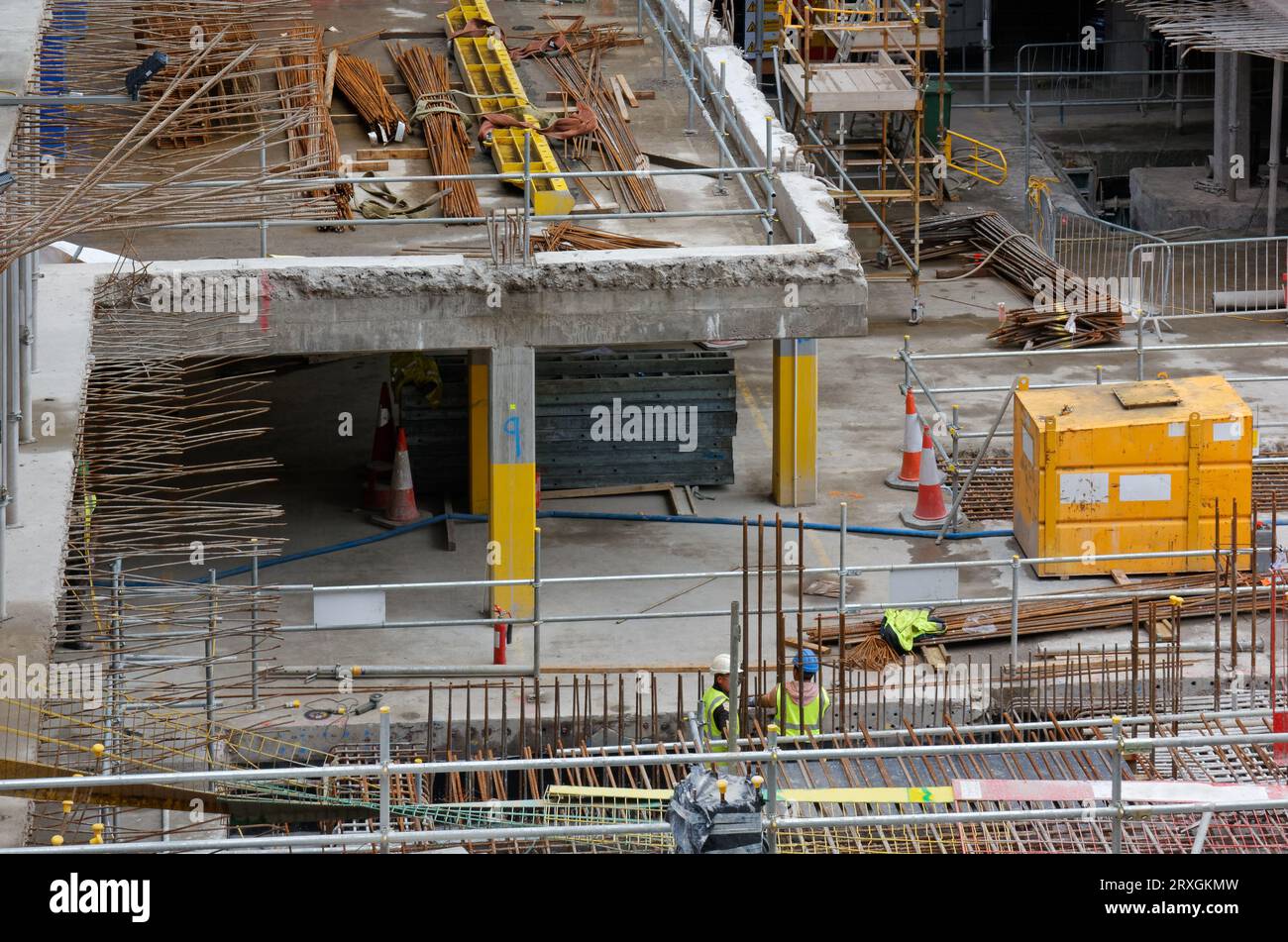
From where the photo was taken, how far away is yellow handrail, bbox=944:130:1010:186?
3378cm

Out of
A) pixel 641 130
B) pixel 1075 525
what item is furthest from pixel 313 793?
pixel 641 130

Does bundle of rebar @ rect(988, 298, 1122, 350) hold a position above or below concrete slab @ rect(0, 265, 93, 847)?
above

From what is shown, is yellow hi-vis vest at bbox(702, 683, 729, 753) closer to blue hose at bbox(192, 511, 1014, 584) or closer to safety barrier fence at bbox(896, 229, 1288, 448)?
blue hose at bbox(192, 511, 1014, 584)

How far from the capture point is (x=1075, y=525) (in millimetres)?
19938

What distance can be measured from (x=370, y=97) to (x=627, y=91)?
3188 mm

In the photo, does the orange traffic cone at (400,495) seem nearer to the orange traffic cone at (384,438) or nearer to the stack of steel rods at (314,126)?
the orange traffic cone at (384,438)

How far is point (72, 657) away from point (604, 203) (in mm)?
6870

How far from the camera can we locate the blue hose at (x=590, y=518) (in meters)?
20.8

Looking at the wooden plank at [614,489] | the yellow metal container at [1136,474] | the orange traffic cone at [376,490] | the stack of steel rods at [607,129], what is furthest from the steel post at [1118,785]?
the orange traffic cone at [376,490]

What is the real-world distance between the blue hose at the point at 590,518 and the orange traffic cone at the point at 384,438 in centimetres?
92

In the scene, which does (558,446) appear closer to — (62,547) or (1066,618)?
(1066,618)

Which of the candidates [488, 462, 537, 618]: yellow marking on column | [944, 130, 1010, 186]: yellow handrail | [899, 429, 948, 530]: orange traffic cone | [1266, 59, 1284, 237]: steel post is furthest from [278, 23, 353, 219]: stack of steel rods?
[1266, 59, 1284, 237]: steel post

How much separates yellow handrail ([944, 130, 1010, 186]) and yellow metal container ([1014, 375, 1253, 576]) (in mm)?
13773
